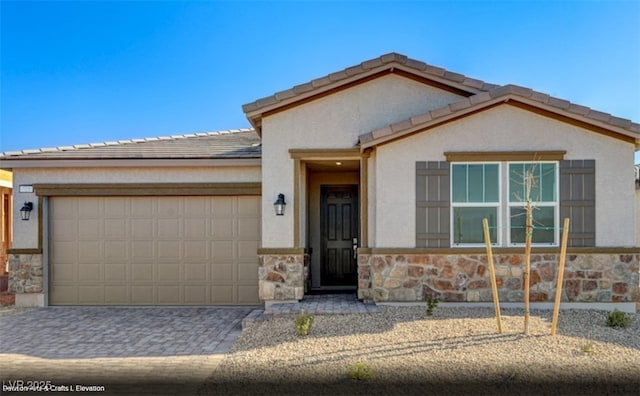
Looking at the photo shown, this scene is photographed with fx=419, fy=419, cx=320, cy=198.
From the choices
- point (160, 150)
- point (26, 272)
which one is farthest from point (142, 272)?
point (160, 150)

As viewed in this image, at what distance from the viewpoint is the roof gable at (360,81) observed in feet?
27.1

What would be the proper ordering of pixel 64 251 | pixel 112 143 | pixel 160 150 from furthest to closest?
1. pixel 112 143
2. pixel 160 150
3. pixel 64 251

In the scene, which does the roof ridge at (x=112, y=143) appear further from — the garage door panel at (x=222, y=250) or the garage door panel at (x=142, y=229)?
the garage door panel at (x=222, y=250)

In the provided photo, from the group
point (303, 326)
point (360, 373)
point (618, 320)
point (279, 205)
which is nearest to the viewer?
point (360, 373)

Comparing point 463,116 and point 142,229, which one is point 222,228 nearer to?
point 142,229

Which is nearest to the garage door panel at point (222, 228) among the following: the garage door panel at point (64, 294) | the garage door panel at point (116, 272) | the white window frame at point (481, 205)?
the garage door panel at point (116, 272)

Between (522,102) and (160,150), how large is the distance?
7.72m

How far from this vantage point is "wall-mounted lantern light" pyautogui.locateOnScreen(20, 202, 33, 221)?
9344 millimetres

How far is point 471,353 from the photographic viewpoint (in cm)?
537

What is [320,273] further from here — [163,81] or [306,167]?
[163,81]

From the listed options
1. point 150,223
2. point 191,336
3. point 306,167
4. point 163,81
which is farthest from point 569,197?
point 163,81

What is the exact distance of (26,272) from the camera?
9391 millimetres

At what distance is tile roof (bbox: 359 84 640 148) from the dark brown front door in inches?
122

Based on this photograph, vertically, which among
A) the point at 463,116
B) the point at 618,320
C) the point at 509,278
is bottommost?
the point at 618,320
